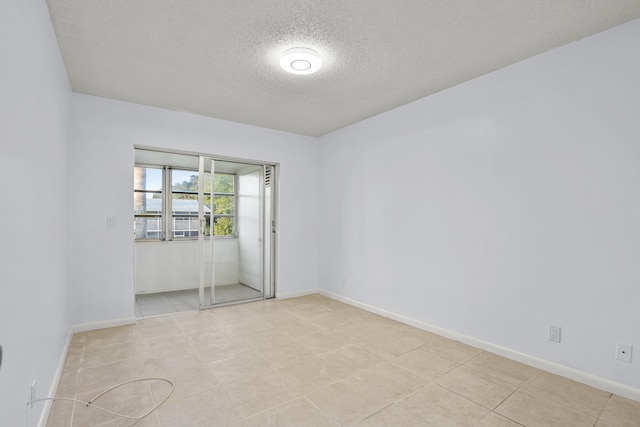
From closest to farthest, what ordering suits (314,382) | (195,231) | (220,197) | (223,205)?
1. (314,382)
2. (220,197)
3. (223,205)
4. (195,231)

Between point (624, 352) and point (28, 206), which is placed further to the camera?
point (624, 352)

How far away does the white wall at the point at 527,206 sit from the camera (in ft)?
7.53

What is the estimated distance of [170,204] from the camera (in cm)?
568

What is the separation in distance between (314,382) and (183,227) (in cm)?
432

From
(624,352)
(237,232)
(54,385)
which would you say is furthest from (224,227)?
(624,352)

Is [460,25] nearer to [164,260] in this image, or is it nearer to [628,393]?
[628,393]

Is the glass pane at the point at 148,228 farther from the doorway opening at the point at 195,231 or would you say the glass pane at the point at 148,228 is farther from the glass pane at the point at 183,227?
the glass pane at the point at 183,227

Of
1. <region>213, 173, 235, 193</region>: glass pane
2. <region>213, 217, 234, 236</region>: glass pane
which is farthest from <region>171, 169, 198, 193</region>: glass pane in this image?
<region>213, 217, 234, 236</region>: glass pane

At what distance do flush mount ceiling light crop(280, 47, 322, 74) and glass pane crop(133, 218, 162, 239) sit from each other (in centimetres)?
410

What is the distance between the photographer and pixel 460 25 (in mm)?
2273

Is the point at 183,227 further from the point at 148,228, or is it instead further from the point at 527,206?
the point at 527,206

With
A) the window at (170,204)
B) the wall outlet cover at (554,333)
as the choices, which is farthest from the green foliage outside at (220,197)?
the wall outlet cover at (554,333)

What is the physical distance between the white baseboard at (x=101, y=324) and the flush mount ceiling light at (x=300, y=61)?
342cm

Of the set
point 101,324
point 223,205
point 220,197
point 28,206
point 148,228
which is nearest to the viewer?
point 28,206
